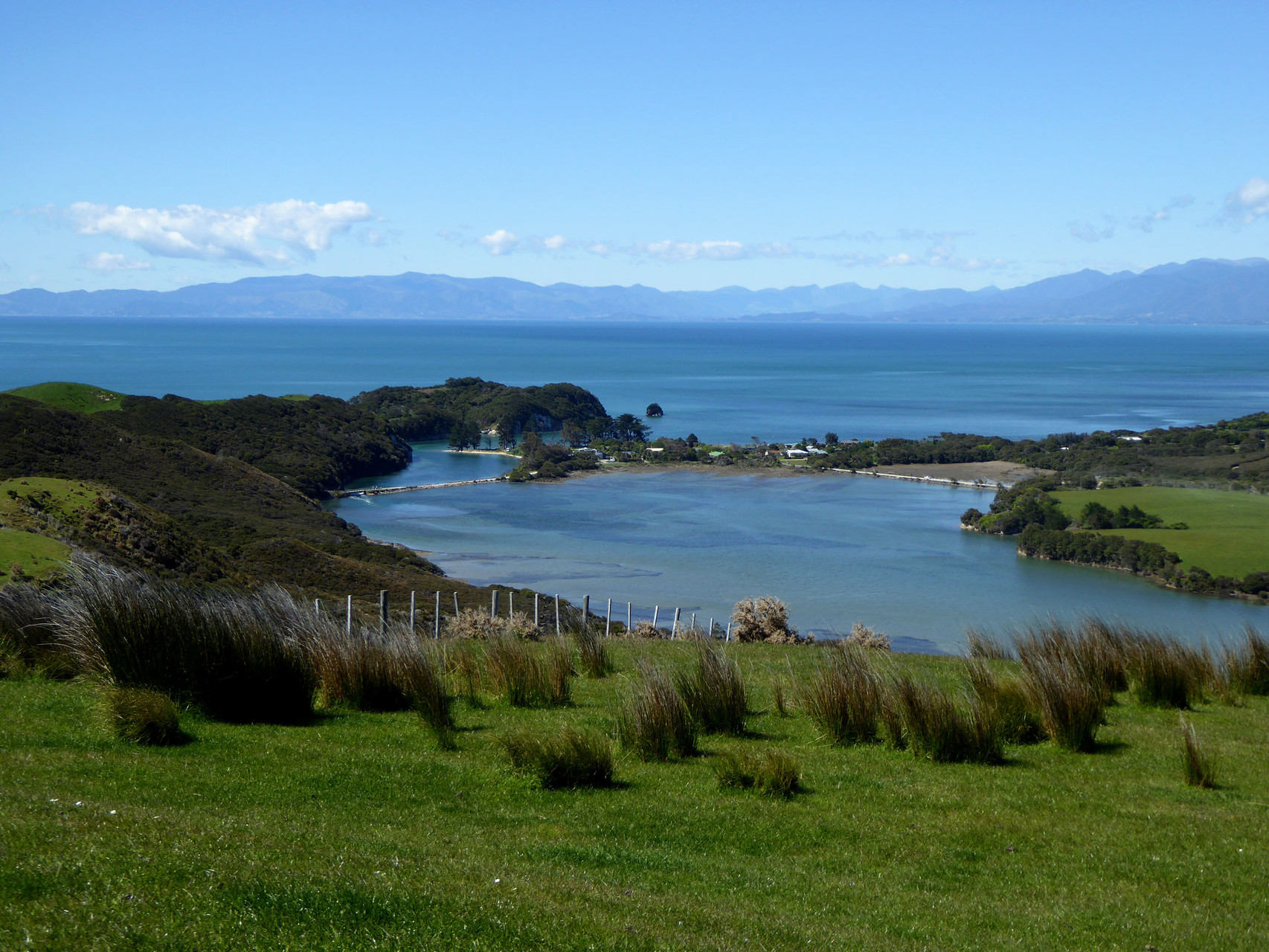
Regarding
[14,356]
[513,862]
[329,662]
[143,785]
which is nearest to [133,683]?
[329,662]

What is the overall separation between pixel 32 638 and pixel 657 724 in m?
6.07

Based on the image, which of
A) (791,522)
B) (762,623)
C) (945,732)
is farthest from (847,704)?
(791,522)

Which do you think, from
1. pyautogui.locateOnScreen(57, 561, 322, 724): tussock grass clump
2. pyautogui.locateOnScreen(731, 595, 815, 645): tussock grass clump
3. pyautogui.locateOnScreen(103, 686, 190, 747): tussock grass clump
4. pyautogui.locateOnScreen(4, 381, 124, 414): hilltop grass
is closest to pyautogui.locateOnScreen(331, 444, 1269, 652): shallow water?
pyautogui.locateOnScreen(731, 595, 815, 645): tussock grass clump

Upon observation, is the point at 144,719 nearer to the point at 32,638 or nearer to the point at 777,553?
the point at 32,638

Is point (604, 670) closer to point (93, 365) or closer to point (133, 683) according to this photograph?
point (133, 683)

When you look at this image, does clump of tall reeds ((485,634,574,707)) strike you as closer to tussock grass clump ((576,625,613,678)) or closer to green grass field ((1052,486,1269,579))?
tussock grass clump ((576,625,613,678))

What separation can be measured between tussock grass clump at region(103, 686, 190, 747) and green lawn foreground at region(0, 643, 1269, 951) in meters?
0.16

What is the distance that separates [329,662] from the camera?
360 inches

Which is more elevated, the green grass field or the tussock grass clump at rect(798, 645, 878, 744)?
the tussock grass clump at rect(798, 645, 878, 744)

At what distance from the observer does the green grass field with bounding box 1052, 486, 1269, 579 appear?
43812mm

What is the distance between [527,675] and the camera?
9.95m

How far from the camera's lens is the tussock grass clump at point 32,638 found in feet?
30.1

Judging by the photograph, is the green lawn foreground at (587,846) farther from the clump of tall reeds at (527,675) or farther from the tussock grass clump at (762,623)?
the tussock grass clump at (762,623)

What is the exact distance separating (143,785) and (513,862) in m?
2.38
